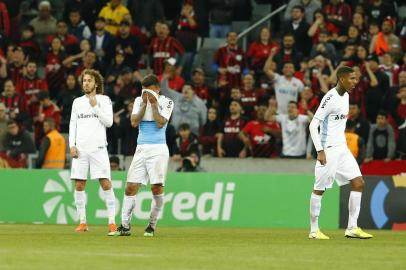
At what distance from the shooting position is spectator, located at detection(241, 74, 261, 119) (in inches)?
1059

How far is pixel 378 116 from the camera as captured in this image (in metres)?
25.1

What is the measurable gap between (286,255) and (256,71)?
599 inches

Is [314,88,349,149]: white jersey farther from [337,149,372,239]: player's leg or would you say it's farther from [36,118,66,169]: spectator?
[36,118,66,169]: spectator

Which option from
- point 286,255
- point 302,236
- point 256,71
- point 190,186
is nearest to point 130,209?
point 302,236

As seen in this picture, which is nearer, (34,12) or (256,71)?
(256,71)

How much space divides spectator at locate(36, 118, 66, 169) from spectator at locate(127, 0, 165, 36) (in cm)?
601

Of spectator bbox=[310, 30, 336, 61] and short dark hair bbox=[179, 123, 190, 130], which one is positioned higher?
spectator bbox=[310, 30, 336, 61]

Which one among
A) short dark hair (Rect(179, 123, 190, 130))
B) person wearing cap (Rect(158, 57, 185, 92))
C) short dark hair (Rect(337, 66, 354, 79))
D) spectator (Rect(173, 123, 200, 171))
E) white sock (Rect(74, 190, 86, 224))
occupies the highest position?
short dark hair (Rect(337, 66, 354, 79))

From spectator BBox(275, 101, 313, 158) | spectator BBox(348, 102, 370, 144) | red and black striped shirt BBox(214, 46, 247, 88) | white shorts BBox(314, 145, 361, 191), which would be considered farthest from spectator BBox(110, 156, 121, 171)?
white shorts BBox(314, 145, 361, 191)

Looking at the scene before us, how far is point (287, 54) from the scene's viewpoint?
91.4ft

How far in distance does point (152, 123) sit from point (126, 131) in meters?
9.49

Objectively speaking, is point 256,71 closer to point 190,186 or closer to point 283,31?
point 283,31

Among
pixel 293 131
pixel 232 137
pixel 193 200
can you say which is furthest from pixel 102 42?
pixel 193 200

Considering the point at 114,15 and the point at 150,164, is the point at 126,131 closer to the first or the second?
the point at 114,15
